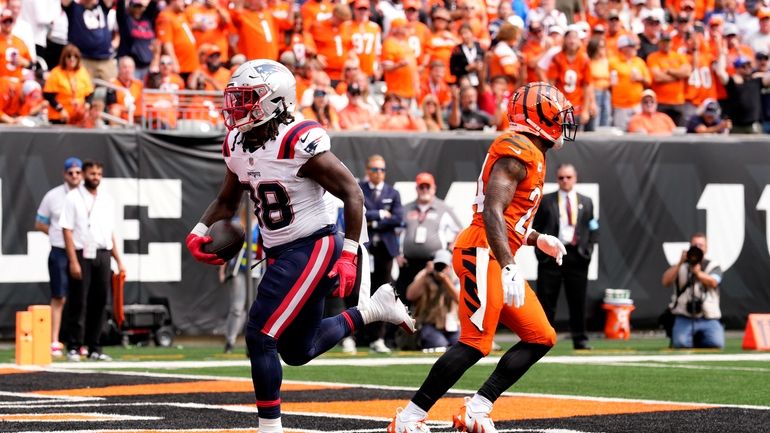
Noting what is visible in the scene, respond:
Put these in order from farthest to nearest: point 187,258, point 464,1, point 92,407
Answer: point 464,1
point 187,258
point 92,407

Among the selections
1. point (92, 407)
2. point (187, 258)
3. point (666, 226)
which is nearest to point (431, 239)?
point (187, 258)

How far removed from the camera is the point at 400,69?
19.8m

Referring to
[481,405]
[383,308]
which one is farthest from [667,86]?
[481,405]

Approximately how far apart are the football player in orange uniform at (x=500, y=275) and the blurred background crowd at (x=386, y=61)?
367 inches

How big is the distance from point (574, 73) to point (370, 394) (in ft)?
32.7

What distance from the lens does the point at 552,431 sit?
25.6 feet

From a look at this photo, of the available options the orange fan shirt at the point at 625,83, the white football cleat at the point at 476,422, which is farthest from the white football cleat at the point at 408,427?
the orange fan shirt at the point at 625,83

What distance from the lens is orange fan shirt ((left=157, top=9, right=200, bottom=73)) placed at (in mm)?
18866

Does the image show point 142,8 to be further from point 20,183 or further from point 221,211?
point 221,211

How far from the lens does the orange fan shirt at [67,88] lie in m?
17.1

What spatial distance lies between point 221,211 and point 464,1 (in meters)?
15.2

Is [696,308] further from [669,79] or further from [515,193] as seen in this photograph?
[515,193]

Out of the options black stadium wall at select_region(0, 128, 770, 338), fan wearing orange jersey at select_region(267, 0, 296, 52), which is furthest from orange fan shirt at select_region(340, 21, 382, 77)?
black stadium wall at select_region(0, 128, 770, 338)

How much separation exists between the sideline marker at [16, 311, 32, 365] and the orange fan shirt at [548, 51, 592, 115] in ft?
27.9
